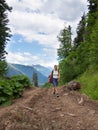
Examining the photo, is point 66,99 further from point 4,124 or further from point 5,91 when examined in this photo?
point 4,124

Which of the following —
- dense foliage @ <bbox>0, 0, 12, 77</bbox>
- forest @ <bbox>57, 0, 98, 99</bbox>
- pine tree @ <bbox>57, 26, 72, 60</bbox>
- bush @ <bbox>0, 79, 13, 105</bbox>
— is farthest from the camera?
pine tree @ <bbox>57, 26, 72, 60</bbox>

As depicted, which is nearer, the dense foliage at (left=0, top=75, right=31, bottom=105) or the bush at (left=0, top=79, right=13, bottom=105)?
the bush at (left=0, top=79, right=13, bottom=105)

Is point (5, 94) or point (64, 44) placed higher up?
point (64, 44)

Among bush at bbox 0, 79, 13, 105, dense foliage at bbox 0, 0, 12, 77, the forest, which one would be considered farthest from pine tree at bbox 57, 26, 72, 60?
bush at bbox 0, 79, 13, 105

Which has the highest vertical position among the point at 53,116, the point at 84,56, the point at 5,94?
the point at 84,56

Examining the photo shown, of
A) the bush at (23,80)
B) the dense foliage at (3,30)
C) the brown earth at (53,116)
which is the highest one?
the dense foliage at (3,30)

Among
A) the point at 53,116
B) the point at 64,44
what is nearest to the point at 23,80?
the point at 53,116

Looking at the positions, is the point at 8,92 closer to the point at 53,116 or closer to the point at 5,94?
the point at 5,94

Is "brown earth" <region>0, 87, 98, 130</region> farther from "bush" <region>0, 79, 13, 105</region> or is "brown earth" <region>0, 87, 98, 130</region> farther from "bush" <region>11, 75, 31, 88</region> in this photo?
"bush" <region>11, 75, 31, 88</region>

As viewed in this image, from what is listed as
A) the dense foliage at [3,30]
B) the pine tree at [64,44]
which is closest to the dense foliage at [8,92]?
the dense foliage at [3,30]

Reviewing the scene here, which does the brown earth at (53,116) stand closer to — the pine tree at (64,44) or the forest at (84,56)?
the forest at (84,56)

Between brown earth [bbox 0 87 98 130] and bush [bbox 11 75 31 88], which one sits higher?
bush [bbox 11 75 31 88]

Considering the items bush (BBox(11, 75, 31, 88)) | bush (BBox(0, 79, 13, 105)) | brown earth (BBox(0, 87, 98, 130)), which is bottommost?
brown earth (BBox(0, 87, 98, 130))

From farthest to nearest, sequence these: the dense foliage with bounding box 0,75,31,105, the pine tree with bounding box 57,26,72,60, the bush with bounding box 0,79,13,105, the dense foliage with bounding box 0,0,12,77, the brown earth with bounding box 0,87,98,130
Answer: the pine tree with bounding box 57,26,72,60 → the dense foliage with bounding box 0,0,12,77 → the dense foliage with bounding box 0,75,31,105 → the bush with bounding box 0,79,13,105 → the brown earth with bounding box 0,87,98,130
